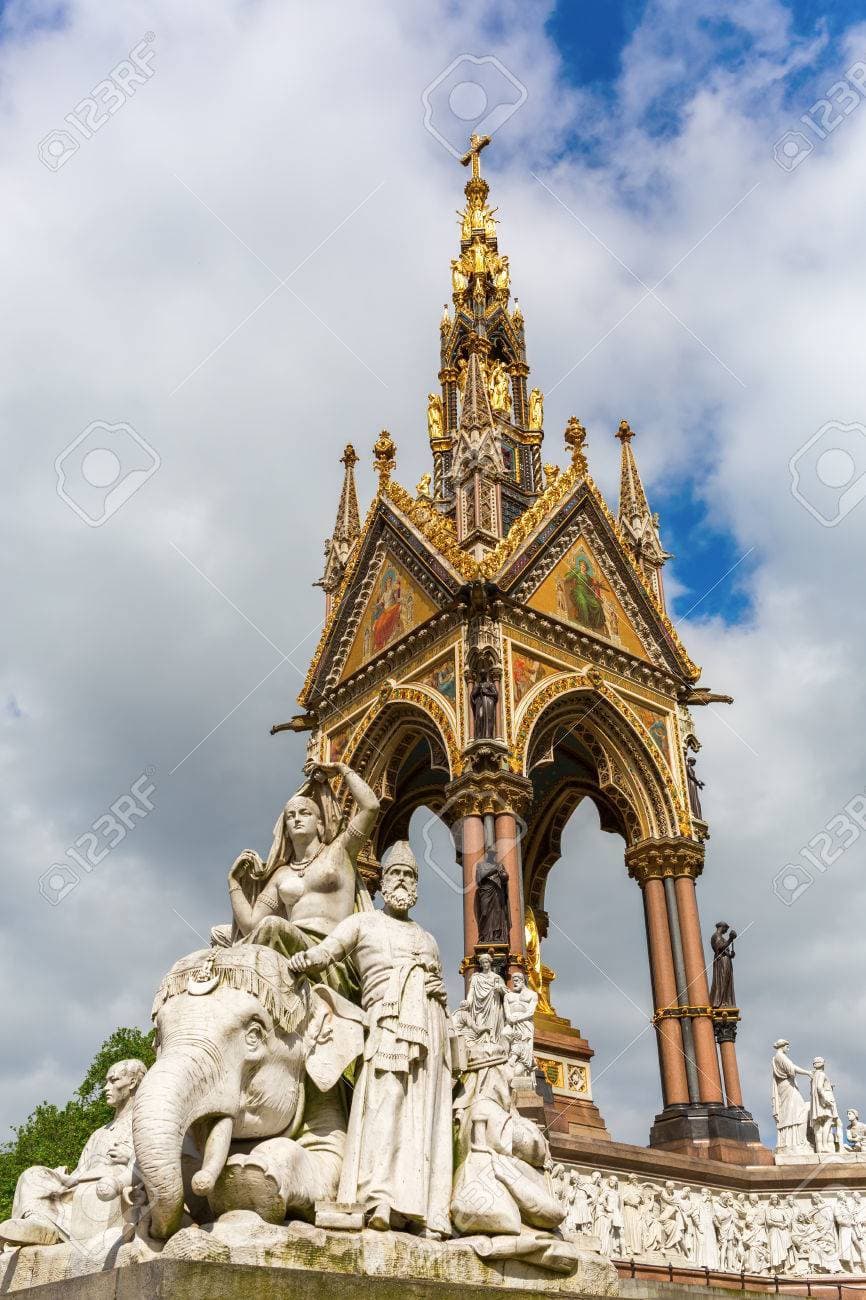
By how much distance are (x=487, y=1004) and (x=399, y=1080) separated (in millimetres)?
11326

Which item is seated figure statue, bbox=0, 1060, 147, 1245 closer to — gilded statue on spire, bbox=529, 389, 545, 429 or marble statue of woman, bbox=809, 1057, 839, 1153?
marble statue of woman, bbox=809, 1057, 839, 1153

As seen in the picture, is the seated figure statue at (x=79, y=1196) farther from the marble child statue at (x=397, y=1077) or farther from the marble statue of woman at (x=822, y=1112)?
the marble statue of woman at (x=822, y=1112)

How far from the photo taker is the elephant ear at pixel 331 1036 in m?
3.85

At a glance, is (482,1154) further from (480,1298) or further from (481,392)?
(481,392)

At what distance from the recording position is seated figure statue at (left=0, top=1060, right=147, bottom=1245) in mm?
3840

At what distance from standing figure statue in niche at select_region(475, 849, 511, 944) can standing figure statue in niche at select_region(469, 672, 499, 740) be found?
221 centimetres

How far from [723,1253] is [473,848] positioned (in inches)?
245

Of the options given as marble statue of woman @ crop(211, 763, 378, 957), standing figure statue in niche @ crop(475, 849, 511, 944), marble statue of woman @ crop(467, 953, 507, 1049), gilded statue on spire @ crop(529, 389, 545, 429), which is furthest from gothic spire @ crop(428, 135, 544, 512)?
marble statue of woman @ crop(211, 763, 378, 957)

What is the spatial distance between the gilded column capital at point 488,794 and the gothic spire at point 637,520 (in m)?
6.55

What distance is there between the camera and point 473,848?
1789 cm

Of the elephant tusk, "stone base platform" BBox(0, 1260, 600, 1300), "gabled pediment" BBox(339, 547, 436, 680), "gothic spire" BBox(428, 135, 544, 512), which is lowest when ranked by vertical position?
"stone base platform" BBox(0, 1260, 600, 1300)

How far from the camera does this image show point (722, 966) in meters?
19.2

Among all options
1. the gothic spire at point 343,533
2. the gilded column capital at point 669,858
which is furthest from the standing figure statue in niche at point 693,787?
the gothic spire at point 343,533

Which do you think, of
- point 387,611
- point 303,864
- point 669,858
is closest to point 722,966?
point 669,858
